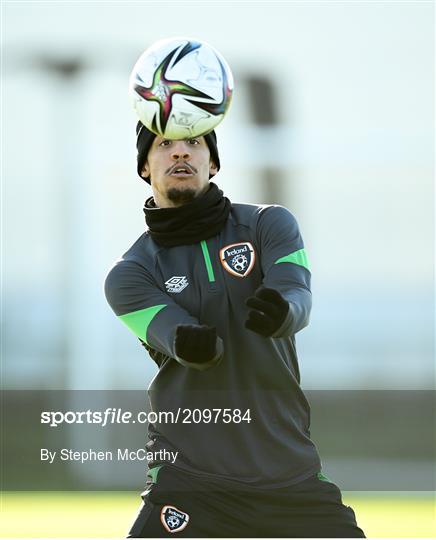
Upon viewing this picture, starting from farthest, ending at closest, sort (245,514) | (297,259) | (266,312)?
(297,259)
(245,514)
(266,312)

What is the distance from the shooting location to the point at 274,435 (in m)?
4.48

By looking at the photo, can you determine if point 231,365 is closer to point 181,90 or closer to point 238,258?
point 238,258

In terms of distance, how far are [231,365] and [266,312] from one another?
0.56m

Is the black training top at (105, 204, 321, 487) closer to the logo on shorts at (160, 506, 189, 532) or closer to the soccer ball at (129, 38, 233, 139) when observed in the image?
the logo on shorts at (160, 506, 189, 532)

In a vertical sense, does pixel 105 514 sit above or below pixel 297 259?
below

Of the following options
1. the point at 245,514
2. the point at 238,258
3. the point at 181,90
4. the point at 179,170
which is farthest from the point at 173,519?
the point at 181,90

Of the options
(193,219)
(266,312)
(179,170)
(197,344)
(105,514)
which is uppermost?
(179,170)

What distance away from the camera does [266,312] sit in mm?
3998

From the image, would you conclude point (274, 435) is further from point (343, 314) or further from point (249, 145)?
point (249, 145)

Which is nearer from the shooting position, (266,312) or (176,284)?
(266,312)

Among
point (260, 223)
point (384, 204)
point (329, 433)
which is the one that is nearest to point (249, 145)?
point (384, 204)

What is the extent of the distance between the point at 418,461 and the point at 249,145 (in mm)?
4897

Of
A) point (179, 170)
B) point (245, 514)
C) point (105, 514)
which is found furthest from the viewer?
point (105, 514)

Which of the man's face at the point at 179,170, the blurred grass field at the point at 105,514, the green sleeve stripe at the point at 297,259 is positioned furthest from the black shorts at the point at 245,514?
the blurred grass field at the point at 105,514
